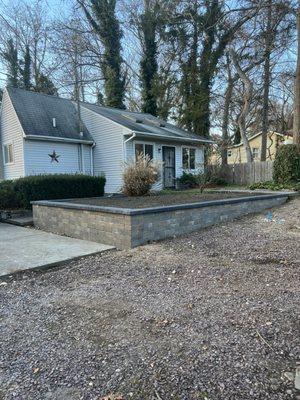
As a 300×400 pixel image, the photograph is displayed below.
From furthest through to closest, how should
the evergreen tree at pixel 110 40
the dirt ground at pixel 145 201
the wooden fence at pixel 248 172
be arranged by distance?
Result: the evergreen tree at pixel 110 40 → the wooden fence at pixel 248 172 → the dirt ground at pixel 145 201

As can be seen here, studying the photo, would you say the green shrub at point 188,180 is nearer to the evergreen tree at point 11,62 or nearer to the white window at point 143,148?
the white window at point 143,148

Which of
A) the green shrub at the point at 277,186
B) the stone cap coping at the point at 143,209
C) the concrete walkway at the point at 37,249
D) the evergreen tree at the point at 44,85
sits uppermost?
the evergreen tree at the point at 44,85

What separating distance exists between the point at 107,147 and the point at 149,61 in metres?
10.3

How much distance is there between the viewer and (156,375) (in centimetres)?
228

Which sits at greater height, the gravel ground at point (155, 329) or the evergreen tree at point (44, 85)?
the evergreen tree at point (44, 85)

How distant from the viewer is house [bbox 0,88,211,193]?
14719mm

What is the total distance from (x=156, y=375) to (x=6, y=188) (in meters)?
9.38

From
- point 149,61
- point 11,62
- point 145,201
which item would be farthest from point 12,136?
point 11,62

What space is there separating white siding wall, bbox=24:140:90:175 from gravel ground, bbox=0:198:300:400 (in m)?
10.6

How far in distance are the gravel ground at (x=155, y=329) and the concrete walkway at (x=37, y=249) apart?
1.01 feet

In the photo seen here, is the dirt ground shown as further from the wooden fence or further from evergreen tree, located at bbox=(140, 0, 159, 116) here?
evergreen tree, located at bbox=(140, 0, 159, 116)

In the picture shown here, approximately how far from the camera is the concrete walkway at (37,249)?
4961 mm

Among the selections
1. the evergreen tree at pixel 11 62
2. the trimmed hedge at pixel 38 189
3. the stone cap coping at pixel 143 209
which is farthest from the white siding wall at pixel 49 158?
the evergreen tree at pixel 11 62

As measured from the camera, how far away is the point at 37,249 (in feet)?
19.3
